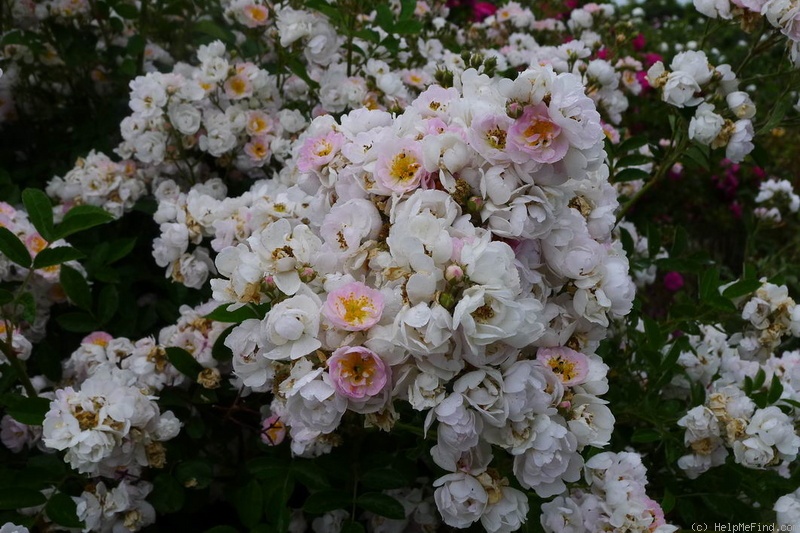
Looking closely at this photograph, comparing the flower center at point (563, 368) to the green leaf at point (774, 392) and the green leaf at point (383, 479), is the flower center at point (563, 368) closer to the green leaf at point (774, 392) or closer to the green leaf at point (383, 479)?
the green leaf at point (383, 479)

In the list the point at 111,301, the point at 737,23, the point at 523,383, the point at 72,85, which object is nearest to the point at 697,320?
the point at 737,23

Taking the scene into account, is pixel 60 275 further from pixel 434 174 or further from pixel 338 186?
Answer: pixel 434 174

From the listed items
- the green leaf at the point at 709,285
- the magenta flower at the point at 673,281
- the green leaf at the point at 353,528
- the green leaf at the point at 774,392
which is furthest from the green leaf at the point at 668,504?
the magenta flower at the point at 673,281

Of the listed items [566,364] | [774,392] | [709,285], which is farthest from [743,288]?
[566,364]

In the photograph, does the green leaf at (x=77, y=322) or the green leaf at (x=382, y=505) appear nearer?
the green leaf at (x=382, y=505)

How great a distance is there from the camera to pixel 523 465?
1.10m

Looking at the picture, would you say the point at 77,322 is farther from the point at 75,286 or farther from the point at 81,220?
the point at 81,220

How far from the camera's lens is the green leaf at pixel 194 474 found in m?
1.53

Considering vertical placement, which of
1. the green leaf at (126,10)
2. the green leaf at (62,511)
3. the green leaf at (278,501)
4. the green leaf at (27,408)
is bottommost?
the green leaf at (62,511)

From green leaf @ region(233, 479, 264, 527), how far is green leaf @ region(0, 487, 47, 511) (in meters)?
0.41

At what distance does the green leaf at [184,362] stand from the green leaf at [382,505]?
468 mm

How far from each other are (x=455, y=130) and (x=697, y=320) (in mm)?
945

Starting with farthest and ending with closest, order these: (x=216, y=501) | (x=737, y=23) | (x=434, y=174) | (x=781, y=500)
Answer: (x=216, y=501) → (x=737, y=23) → (x=781, y=500) → (x=434, y=174)

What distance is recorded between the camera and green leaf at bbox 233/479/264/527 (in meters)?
1.42
